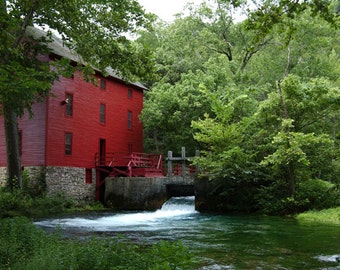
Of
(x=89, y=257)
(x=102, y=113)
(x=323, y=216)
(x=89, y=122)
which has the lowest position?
(x=323, y=216)

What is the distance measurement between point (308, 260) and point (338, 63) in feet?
84.8

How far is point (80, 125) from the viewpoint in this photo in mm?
25734

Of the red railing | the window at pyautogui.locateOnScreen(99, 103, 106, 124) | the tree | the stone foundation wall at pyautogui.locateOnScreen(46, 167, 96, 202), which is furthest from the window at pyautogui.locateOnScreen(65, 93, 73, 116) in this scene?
the tree

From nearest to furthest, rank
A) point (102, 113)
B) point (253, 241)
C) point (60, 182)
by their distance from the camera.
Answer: point (253, 241) → point (60, 182) → point (102, 113)

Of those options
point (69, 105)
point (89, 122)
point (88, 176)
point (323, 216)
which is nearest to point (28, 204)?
point (88, 176)

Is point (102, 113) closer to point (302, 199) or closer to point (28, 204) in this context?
point (28, 204)

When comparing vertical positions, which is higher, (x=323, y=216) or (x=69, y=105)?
(x=69, y=105)

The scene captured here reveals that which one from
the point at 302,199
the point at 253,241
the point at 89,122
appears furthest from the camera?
the point at 89,122

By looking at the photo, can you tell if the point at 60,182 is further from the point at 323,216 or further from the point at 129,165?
the point at 323,216

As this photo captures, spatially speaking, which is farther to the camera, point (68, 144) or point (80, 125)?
point (80, 125)

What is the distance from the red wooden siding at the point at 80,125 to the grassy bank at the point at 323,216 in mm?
12846

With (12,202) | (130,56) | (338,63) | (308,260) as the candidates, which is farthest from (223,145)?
(338,63)

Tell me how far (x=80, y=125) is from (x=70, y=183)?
12.4 feet

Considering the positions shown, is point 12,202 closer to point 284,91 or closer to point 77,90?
point 77,90
